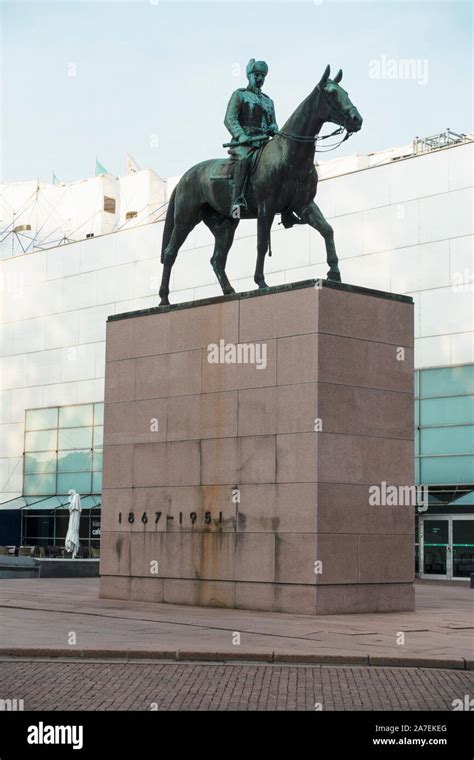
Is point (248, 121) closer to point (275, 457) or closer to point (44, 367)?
point (275, 457)

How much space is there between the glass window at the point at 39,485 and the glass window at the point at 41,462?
0.34 meters

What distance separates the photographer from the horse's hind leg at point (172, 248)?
2531 cm

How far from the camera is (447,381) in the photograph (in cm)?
4138

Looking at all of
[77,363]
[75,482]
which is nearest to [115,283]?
[77,363]

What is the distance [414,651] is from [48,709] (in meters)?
5.74

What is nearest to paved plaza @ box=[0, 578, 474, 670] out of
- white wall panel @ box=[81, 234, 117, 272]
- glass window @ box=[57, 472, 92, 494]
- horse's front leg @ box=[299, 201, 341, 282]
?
horse's front leg @ box=[299, 201, 341, 282]

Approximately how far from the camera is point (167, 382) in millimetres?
23656

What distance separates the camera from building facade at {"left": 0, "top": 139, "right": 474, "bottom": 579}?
4088cm

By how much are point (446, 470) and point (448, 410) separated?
2.11m

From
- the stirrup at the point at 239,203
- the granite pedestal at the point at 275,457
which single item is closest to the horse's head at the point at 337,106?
the stirrup at the point at 239,203

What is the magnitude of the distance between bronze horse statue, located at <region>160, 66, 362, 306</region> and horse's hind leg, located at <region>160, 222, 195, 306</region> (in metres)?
0.03

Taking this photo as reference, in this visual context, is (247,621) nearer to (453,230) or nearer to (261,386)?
(261,386)

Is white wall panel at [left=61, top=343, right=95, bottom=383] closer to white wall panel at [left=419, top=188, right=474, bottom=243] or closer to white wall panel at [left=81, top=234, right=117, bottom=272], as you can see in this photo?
white wall panel at [left=81, top=234, right=117, bottom=272]

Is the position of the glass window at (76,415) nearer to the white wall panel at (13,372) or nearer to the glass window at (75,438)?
the glass window at (75,438)
